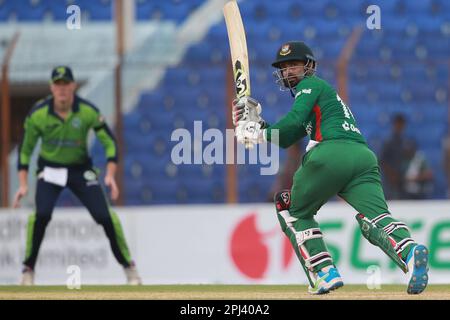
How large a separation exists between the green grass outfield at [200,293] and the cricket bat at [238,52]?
1496mm

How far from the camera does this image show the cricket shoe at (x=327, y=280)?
8.25 meters

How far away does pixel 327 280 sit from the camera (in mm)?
8289

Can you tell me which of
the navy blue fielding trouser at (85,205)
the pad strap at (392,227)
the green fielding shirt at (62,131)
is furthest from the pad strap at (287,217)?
the green fielding shirt at (62,131)

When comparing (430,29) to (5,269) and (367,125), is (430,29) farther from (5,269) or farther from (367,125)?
(5,269)

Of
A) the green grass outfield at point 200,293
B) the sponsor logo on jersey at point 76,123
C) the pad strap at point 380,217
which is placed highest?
the sponsor logo on jersey at point 76,123

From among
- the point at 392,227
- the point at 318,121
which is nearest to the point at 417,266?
the point at 392,227

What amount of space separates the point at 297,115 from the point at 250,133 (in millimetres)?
346

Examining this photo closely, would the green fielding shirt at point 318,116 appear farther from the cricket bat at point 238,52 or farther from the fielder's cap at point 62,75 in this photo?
the fielder's cap at point 62,75

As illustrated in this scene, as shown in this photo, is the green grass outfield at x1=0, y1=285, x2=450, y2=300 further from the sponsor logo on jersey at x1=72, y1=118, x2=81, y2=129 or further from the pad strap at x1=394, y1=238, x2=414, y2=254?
the sponsor logo on jersey at x1=72, y1=118, x2=81, y2=129

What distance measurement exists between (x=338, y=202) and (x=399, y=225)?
16.7ft

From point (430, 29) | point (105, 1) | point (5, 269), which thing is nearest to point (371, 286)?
point (5, 269)

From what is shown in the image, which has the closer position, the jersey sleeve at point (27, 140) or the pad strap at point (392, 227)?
the pad strap at point (392, 227)

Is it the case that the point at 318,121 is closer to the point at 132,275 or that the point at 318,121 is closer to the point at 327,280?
the point at 327,280

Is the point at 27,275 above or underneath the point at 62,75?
underneath
